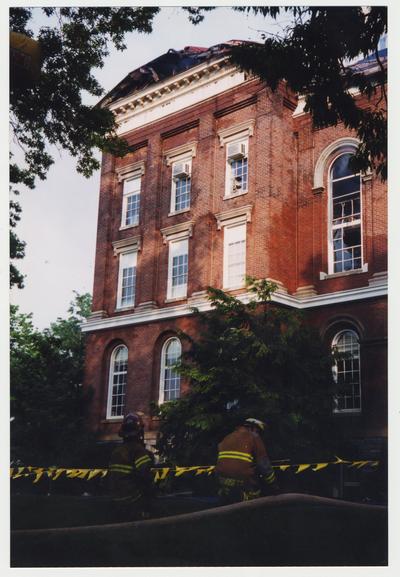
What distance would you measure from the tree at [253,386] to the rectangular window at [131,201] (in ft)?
29.3

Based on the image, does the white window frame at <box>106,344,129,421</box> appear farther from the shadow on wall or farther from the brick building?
the shadow on wall

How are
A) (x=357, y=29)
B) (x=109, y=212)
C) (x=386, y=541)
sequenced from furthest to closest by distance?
(x=109, y=212) < (x=357, y=29) < (x=386, y=541)

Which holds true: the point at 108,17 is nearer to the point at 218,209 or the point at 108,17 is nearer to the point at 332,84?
the point at 332,84

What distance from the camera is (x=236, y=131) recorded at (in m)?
20.4

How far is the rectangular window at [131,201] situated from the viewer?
21.9 m

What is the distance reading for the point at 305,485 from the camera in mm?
13344

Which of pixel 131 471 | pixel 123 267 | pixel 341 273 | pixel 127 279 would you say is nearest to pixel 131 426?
pixel 131 471

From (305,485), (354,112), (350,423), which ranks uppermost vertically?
(354,112)

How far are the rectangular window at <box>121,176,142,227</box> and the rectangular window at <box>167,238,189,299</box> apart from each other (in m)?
1.88

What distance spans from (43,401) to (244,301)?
5.70 meters

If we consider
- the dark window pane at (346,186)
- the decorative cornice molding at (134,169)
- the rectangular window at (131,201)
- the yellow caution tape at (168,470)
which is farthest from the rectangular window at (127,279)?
the yellow caution tape at (168,470)

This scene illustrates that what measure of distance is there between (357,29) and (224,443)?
220 inches

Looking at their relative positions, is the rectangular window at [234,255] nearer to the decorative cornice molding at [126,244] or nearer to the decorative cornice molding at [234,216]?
the decorative cornice molding at [234,216]
